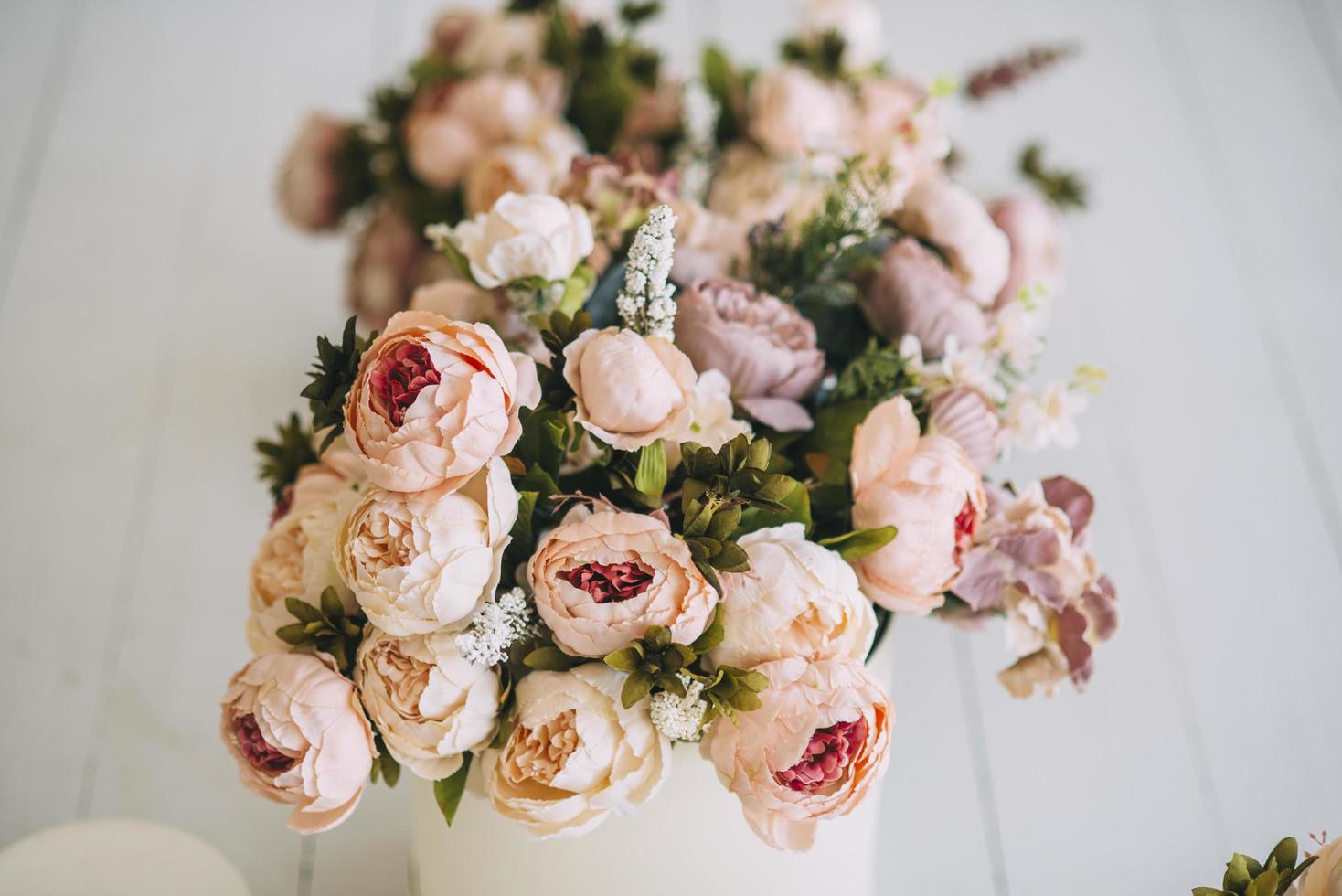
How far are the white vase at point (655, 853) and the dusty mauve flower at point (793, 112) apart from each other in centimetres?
48

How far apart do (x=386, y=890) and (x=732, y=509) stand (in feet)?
1.37

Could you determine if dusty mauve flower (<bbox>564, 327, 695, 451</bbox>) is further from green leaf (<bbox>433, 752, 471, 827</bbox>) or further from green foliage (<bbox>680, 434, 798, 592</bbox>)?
green leaf (<bbox>433, 752, 471, 827</bbox>)

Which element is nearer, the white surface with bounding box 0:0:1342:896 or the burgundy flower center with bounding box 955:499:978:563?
the burgundy flower center with bounding box 955:499:978:563

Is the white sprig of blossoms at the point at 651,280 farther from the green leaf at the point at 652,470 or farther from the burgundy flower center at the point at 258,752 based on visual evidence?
the burgundy flower center at the point at 258,752

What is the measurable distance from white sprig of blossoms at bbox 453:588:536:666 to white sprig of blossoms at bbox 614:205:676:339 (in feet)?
0.47

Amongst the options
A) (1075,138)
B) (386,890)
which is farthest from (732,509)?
(1075,138)

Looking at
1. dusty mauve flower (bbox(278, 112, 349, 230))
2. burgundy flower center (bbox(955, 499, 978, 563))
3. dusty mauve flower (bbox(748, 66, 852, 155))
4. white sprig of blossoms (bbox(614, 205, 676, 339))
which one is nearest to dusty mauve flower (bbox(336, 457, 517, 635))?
white sprig of blossoms (bbox(614, 205, 676, 339))

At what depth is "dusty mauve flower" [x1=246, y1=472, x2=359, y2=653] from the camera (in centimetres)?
53

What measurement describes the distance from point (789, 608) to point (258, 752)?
0.25 m

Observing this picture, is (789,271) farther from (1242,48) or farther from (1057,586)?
(1242,48)

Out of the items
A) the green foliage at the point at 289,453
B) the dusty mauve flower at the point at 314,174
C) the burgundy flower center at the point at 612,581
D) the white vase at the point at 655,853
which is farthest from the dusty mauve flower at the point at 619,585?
the dusty mauve flower at the point at 314,174

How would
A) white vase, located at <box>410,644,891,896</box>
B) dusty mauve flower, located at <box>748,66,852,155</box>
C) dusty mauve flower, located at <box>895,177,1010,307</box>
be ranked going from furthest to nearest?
dusty mauve flower, located at <box>748,66,852,155</box> < dusty mauve flower, located at <box>895,177,1010,307</box> < white vase, located at <box>410,644,891,896</box>

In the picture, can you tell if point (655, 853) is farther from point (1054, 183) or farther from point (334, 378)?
point (1054, 183)

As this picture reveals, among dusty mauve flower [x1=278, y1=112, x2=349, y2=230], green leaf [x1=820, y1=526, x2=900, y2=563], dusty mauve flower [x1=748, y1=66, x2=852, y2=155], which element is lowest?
green leaf [x1=820, y1=526, x2=900, y2=563]
